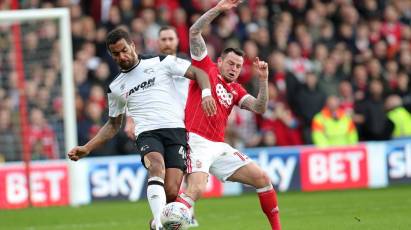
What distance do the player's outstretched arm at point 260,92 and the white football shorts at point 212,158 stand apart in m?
0.53

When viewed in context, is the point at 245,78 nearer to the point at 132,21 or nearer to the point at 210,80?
the point at 132,21

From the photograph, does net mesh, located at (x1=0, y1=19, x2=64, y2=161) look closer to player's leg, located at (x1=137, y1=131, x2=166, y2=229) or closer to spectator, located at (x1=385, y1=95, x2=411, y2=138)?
spectator, located at (x1=385, y1=95, x2=411, y2=138)

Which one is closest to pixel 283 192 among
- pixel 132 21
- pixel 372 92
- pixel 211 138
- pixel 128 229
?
pixel 372 92

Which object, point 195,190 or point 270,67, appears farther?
point 270,67

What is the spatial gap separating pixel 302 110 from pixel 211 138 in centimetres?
991

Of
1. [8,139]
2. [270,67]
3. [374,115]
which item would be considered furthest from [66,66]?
[374,115]

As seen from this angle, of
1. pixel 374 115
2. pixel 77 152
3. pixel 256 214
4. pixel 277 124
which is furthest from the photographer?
pixel 374 115

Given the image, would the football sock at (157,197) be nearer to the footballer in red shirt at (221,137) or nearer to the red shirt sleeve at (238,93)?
the footballer in red shirt at (221,137)

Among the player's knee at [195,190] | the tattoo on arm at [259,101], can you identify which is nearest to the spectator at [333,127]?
the tattoo on arm at [259,101]

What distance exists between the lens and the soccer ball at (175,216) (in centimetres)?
930

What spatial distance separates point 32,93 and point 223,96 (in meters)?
8.60

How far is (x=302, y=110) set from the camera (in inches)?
804

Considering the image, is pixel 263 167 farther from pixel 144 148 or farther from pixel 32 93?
pixel 144 148

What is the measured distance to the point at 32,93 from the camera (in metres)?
18.7
